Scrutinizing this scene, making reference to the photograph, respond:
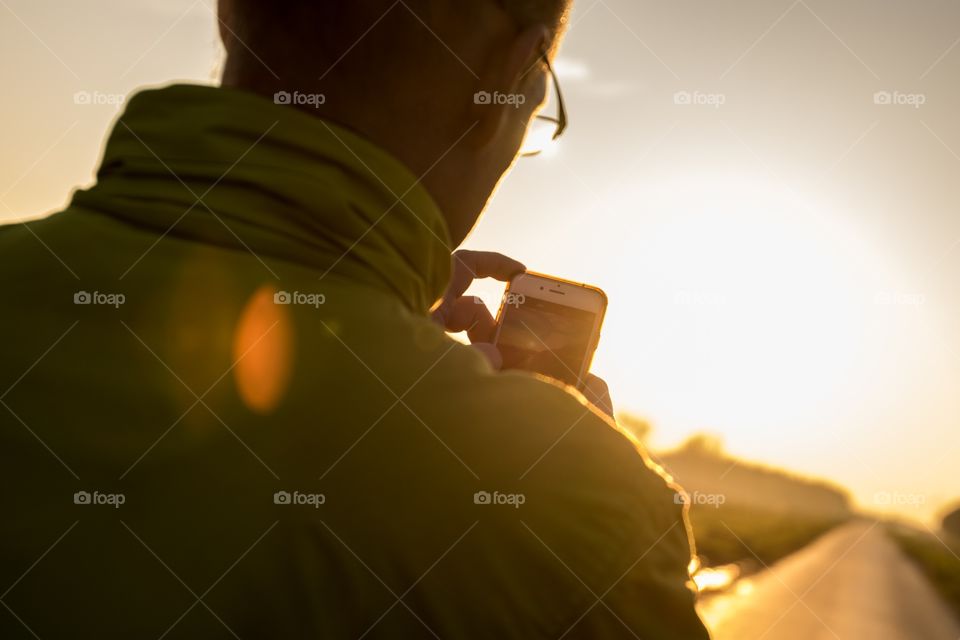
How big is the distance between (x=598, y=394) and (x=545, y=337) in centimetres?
86

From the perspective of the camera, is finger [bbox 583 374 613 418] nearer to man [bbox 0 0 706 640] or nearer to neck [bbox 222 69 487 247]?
neck [bbox 222 69 487 247]

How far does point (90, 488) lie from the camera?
951 millimetres

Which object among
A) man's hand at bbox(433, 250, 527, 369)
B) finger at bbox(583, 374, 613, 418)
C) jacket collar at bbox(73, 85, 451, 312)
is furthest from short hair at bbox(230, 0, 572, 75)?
finger at bbox(583, 374, 613, 418)

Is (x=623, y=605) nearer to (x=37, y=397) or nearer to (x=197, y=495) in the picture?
(x=197, y=495)

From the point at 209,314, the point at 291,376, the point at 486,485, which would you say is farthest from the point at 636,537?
the point at 209,314

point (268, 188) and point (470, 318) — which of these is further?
point (470, 318)

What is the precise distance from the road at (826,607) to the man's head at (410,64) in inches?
250

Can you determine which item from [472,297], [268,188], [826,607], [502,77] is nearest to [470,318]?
[472,297]

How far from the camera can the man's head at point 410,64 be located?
4.27ft

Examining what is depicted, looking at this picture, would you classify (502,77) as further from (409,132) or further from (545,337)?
(545,337)

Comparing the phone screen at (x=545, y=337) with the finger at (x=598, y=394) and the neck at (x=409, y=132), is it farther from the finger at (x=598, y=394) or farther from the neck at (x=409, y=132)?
the neck at (x=409, y=132)

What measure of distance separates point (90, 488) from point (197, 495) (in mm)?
141

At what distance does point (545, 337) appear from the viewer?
368cm

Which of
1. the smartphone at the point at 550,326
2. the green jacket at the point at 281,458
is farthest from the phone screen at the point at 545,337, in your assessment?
the green jacket at the point at 281,458
